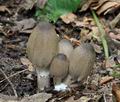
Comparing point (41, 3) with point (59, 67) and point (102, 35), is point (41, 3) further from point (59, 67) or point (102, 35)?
point (59, 67)

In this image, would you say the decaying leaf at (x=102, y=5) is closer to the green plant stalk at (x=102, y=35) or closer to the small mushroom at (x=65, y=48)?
the green plant stalk at (x=102, y=35)

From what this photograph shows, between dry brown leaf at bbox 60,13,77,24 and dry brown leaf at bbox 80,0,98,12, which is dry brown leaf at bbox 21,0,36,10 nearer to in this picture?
dry brown leaf at bbox 60,13,77,24

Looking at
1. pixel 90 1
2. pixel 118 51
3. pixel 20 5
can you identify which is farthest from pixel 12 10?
pixel 118 51

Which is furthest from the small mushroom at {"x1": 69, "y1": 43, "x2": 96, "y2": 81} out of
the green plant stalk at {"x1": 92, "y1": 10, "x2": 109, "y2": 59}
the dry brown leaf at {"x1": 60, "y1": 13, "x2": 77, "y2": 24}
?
the dry brown leaf at {"x1": 60, "y1": 13, "x2": 77, "y2": 24}

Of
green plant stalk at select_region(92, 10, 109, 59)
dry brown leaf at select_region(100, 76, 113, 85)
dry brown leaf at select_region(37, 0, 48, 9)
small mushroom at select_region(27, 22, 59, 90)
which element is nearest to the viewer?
small mushroom at select_region(27, 22, 59, 90)

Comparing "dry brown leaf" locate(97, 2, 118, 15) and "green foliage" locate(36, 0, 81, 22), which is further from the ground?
"green foliage" locate(36, 0, 81, 22)

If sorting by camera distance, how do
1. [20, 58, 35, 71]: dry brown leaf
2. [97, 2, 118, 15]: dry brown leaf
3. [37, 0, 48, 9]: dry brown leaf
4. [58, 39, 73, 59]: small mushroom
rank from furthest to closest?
[97, 2, 118, 15]: dry brown leaf, [37, 0, 48, 9]: dry brown leaf, [20, 58, 35, 71]: dry brown leaf, [58, 39, 73, 59]: small mushroom

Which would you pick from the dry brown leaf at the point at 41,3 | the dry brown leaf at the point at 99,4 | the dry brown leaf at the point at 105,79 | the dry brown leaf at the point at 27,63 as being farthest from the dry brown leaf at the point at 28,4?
the dry brown leaf at the point at 105,79

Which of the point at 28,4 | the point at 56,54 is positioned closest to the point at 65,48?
the point at 56,54
